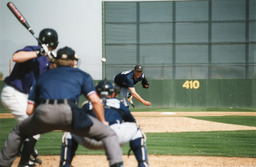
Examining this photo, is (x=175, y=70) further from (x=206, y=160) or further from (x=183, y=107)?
(x=206, y=160)

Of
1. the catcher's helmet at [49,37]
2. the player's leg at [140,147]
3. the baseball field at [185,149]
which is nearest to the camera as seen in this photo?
the player's leg at [140,147]

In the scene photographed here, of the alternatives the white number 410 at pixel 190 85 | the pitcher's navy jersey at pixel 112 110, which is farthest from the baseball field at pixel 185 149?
the white number 410 at pixel 190 85

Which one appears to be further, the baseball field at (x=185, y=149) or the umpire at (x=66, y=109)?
the baseball field at (x=185, y=149)

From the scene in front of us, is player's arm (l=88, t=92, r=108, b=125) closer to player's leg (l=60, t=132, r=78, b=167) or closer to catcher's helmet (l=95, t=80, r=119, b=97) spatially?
catcher's helmet (l=95, t=80, r=119, b=97)

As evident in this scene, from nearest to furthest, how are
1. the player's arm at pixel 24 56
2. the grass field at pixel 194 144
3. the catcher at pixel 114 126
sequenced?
the catcher at pixel 114 126, the player's arm at pixel 24 56, the grass field at pixel 194 144

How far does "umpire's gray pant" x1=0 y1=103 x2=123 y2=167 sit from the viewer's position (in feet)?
10.5

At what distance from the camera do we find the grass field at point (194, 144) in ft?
22.7

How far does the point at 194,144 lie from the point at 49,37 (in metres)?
4.75

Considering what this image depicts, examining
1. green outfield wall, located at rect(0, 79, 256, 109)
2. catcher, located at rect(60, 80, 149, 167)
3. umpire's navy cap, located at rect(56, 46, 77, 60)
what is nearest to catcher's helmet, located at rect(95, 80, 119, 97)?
catcher, located at rect(60, 80, 149, 167)

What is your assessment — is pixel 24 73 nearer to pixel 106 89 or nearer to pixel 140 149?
pixel 106 89

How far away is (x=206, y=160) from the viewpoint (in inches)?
241

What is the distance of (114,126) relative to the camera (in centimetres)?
367

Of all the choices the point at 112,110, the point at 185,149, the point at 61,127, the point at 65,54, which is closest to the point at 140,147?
the point at 112,110

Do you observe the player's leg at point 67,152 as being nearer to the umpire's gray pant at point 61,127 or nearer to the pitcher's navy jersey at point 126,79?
the umpire's gray pant at point 61,127
